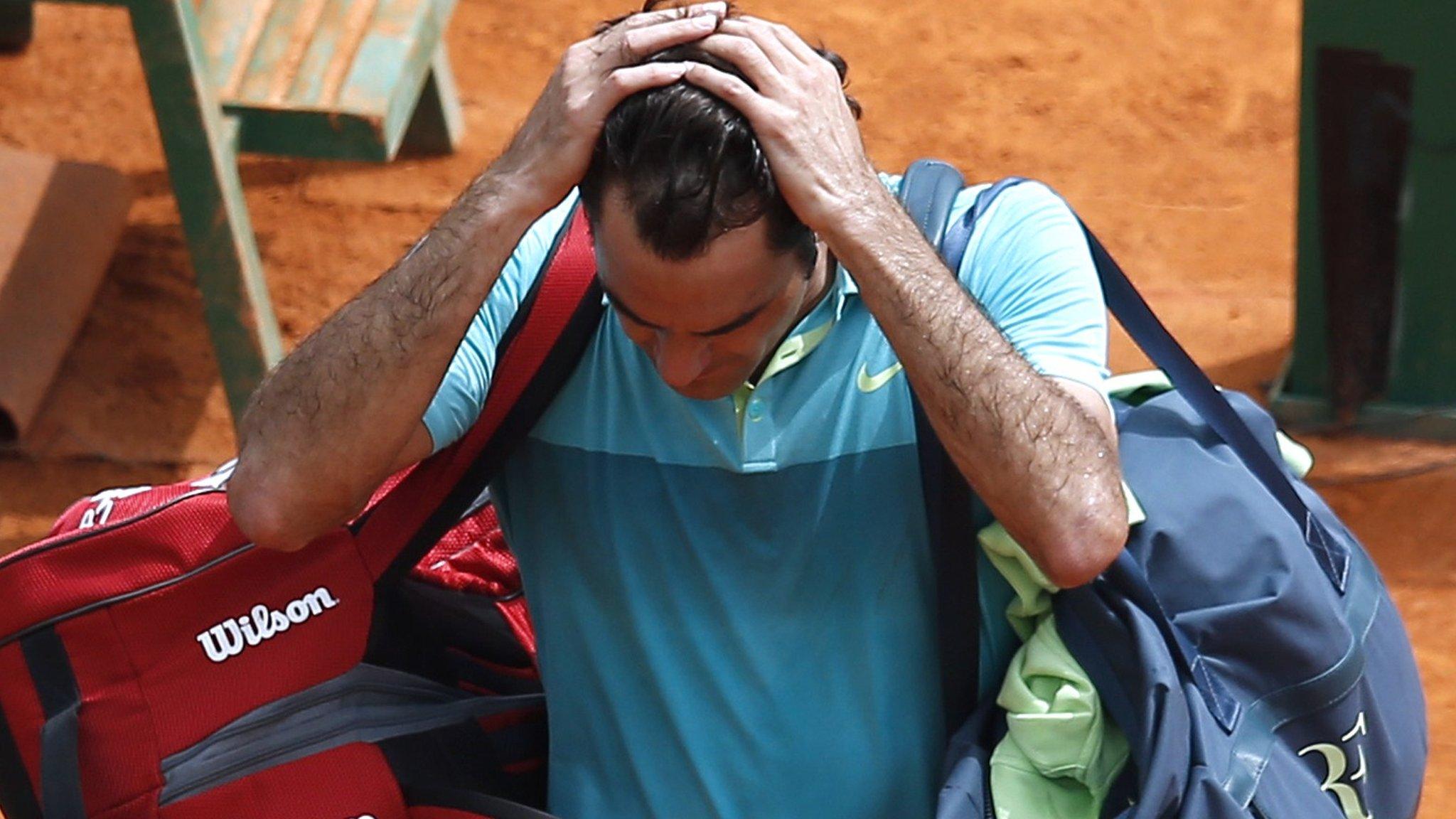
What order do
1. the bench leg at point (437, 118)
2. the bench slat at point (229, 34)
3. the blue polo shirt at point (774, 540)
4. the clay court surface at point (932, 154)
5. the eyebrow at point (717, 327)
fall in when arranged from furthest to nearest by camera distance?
the bench leg at point (437, 118) < the clay court surface at point (932, 154) < the bench slat at point (229, 34) < the blue polo shirt at point (774, 540) < the eyebrow at point (717, 327)

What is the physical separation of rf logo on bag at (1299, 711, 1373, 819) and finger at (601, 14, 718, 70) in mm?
1016

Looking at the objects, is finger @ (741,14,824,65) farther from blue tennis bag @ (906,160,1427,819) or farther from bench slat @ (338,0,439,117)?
bench slat @ (338,0,439,117)

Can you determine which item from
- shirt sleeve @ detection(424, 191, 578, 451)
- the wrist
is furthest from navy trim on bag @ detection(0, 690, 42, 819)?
the wrist

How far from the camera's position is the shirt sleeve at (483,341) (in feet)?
7.13

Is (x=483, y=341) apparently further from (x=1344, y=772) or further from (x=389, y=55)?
(x=389, y=55)

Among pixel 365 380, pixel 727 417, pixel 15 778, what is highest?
pixel 365 380

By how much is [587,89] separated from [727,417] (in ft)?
1.33

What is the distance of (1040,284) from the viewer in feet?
6.86

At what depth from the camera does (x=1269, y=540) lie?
2.09 meters

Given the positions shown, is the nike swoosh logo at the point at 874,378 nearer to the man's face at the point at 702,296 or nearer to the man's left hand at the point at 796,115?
the man's face at the point at 702,296

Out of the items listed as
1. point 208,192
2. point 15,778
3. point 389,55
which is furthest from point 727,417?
point 389,55

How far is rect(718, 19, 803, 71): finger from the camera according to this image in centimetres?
195

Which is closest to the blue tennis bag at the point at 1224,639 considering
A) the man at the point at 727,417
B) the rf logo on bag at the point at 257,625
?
the man at the point at 727,417

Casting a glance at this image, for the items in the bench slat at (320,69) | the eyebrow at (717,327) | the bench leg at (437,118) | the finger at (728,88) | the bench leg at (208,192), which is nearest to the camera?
the finger at (728,88)
